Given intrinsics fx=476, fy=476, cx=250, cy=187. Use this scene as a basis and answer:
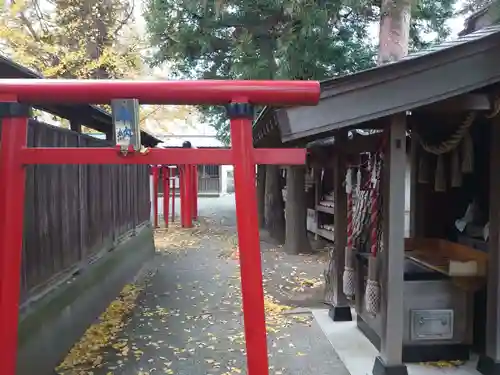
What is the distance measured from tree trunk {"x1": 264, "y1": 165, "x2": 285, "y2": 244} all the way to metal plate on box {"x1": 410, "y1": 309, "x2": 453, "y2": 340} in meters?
8.87

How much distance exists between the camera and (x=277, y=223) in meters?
13.9

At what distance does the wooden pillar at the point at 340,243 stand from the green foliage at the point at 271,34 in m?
3.97

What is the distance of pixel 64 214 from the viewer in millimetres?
5344

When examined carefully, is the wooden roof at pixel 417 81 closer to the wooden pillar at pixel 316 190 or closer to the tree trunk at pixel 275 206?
the wooden pillar at pixel 316 190

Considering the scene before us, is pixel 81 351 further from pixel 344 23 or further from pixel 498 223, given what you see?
pixel 344 23

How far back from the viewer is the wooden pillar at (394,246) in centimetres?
418

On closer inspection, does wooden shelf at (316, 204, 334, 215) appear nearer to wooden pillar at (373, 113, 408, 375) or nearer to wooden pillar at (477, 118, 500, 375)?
wooden pillar at (477, 118, 500, 375)

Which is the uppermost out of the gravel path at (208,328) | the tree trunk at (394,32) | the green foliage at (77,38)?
the green foliage at (77,38)

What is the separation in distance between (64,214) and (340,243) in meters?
3.39

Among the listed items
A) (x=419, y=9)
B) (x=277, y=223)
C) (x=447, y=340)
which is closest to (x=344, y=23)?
Answer: (x=419, y=9)

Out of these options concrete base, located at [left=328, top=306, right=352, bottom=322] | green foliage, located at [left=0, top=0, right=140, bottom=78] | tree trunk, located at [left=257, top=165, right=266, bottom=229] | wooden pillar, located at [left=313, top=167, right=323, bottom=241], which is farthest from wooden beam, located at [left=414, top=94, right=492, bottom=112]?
tree trunk, located at [left=257, top=165, right=266, bottom=229]

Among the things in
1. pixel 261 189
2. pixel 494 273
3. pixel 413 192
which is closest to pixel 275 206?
pixel 261 189

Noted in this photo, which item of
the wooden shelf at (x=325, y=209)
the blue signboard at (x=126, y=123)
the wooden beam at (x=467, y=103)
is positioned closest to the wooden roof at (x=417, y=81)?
the wooden beam at (x=467, y=103)

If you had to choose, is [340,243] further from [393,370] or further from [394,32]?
[394,32]
